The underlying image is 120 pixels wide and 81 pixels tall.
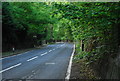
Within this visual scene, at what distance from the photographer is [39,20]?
34438mm

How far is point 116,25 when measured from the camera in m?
5.83

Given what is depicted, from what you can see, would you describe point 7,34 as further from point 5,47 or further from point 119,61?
point 119,61

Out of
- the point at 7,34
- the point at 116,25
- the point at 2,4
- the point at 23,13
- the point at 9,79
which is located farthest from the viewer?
the point at 23,13

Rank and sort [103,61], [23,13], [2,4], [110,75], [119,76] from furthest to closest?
[23,13] → [2,4] → [103,61] → [110,75] → [119,76]

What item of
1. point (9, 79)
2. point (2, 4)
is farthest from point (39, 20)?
point (9, 79)

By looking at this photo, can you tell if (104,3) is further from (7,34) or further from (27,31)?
(27,31)

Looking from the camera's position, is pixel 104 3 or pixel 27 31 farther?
pixel 27 31

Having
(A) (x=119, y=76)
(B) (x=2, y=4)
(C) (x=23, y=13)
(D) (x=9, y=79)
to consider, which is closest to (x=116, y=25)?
(A) (x=119, y=76)

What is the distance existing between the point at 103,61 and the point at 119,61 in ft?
6.39

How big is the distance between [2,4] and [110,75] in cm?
1955

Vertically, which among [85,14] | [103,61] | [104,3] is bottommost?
[103,61]

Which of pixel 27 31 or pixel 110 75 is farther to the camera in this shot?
pixel 27 31

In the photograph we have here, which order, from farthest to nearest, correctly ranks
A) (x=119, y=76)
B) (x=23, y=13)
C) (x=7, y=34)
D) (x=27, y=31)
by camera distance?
(x=27, y=31) → (x=23, y=13) → (x=7, y=34) → (x=119, y=76)

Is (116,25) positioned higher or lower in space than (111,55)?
higher
